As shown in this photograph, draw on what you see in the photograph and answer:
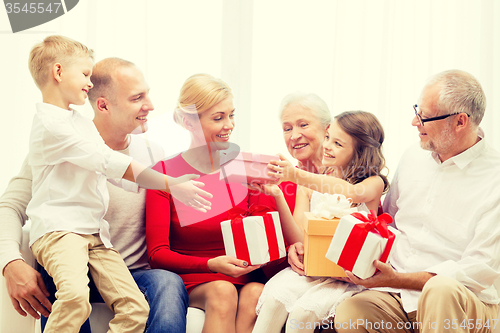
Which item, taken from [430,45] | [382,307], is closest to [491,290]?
[382,307]

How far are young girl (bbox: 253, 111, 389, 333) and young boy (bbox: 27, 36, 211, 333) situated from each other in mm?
442

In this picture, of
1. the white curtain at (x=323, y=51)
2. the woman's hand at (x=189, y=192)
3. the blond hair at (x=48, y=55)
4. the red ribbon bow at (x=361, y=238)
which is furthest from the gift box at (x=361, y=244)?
the white curtain at (x=323, y=51)

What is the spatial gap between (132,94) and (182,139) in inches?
13.0

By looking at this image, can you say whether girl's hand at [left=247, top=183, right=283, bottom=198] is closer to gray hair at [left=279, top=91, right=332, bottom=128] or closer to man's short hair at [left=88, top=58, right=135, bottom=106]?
gray hair at [left=279, top=91, right=332, bottom=128]

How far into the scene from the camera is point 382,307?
1.59 meters

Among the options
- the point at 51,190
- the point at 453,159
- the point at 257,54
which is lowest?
the point at 51,190

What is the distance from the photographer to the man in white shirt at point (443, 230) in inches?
60.4

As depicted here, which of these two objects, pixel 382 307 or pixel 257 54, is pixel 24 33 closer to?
pixel 257 54

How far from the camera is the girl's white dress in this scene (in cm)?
162

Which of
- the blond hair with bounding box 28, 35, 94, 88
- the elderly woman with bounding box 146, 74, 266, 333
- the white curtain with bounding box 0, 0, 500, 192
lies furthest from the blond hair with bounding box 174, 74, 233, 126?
the white curtain with bounding box 0, 0, 500, 192

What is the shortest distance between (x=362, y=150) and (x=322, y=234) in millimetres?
556

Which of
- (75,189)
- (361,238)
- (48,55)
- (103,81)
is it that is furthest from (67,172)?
(361,238)

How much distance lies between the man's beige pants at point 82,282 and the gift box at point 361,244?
75 cm

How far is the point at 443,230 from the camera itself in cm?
179
